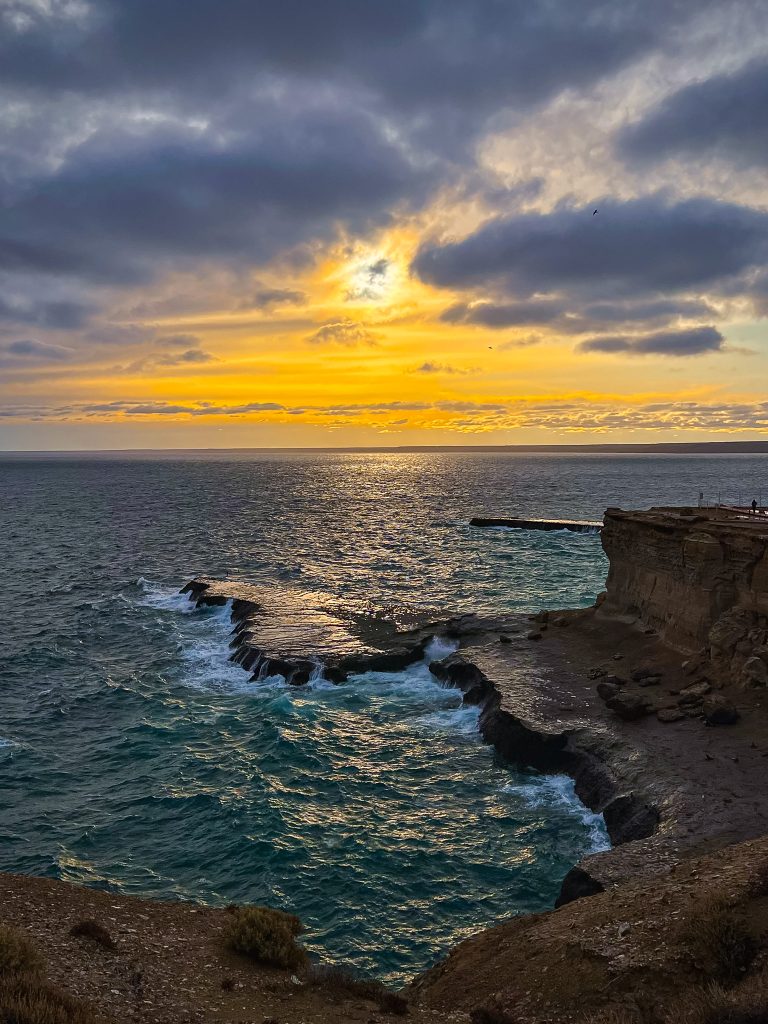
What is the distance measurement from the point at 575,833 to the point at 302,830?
9728 millimetres

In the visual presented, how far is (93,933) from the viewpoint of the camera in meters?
16.8

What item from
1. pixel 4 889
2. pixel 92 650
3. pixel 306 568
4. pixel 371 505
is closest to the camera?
pixel 4 889

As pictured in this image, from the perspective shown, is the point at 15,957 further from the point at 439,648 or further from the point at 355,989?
the point at 439,648

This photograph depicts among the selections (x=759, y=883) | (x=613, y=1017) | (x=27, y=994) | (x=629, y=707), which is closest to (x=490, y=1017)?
(x=613, y=1017)

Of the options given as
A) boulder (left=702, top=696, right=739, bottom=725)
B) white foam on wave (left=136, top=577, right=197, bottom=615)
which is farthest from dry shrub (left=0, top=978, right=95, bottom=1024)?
white foam on wave (left=136, top=577, right=197, bottom=615)

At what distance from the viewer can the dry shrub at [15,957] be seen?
44.1ft

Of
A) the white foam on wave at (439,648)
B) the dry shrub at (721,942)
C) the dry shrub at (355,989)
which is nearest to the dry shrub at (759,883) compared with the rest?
the dry shrub at (721,942)

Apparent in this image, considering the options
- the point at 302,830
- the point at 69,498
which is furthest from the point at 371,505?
the point at 302,830

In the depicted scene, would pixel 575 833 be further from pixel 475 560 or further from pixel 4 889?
pixel 475 560

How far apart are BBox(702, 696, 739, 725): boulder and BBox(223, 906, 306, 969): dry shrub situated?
18.9 metres

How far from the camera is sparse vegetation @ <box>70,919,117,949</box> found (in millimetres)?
16533

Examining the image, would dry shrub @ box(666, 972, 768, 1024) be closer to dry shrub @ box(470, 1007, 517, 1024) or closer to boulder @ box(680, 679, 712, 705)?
dry shrub @ box(470, 1007, 517, 1024)

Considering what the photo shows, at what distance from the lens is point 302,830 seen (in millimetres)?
26531

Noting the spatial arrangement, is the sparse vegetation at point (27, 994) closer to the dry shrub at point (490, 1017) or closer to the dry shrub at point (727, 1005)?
the dry shrub at point (490, 1017)
